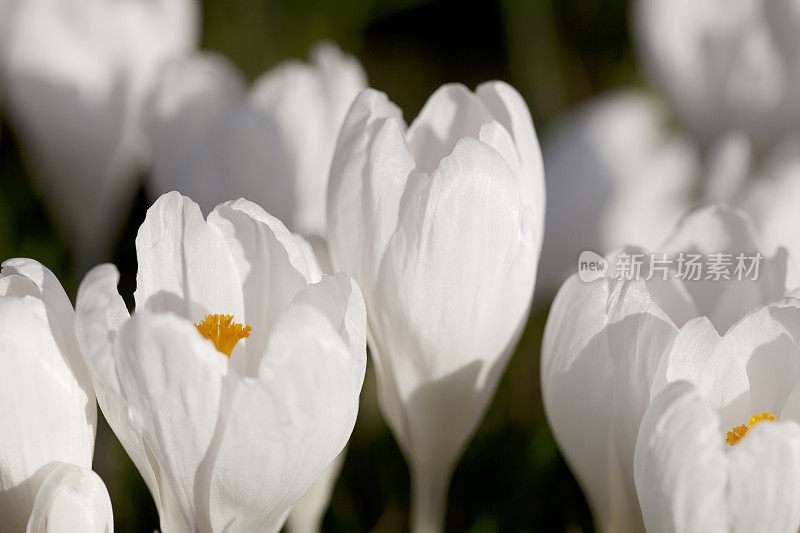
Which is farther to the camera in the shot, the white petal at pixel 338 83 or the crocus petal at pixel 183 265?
the white petal at pixel 338 83

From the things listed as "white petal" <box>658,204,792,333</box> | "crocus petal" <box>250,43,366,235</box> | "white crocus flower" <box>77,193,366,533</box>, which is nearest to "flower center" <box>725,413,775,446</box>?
"white petal" <box>658,204,792,333</box>

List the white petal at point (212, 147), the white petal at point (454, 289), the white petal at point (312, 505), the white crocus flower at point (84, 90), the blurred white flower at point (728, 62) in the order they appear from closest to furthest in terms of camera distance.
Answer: the white petal at point (454, 289) < the white petal at point (312, 505) < the white petal at point (212, 147) < the white crocus flower at point (84, 90) < the blurred white flower at point (728, 62)

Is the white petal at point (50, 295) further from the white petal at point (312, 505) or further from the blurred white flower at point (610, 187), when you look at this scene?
the blurred white flower at point (610, 187)

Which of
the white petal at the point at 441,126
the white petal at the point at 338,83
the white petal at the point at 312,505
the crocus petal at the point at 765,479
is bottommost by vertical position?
the white petal at the point at 312,505

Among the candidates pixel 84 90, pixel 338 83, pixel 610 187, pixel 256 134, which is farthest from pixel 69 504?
pixel 610 187

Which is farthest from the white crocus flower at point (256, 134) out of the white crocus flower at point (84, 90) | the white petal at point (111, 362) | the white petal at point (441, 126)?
the white petal at point (111, 362)

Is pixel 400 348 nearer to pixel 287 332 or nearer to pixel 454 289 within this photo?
pixel 454 289

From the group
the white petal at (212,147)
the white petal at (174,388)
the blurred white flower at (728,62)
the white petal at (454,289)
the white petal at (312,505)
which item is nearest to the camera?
the white petal at (174,388)
